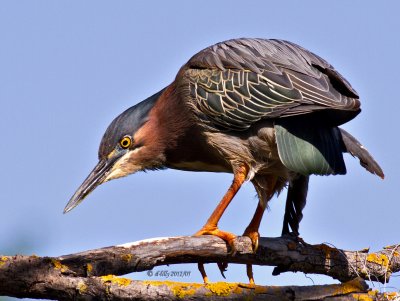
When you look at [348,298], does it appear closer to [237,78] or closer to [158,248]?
[158,248]

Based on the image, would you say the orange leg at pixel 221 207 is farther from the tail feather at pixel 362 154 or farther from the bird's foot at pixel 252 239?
the tail feather at pixel 362 154

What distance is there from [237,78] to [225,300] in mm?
2148

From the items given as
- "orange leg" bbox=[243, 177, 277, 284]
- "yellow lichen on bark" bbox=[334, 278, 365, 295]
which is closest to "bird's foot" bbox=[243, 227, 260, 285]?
"orange leg" bbox=[243, 177, 277, 284]

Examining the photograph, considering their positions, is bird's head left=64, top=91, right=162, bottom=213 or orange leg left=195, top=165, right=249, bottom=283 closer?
orange leg left=195, top=165, right=249, bottom=283

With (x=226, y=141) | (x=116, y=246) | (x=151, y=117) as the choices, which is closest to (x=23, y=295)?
(x=116, y=246)

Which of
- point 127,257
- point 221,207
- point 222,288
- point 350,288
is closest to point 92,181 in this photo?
point 221,207

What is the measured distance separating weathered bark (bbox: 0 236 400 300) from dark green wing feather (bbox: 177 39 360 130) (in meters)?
1.01

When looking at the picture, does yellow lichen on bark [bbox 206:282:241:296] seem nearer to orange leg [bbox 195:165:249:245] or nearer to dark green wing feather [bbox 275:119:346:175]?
orange leg [bbox 195:165:249:245]

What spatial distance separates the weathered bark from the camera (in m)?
4.16

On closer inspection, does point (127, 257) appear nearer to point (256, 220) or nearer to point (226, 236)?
point (226, 236)

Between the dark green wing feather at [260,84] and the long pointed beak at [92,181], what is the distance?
93 cm

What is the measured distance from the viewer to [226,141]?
611cm

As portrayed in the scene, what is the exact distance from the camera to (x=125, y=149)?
260 inches

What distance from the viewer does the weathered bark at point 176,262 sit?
4156 millimetres
